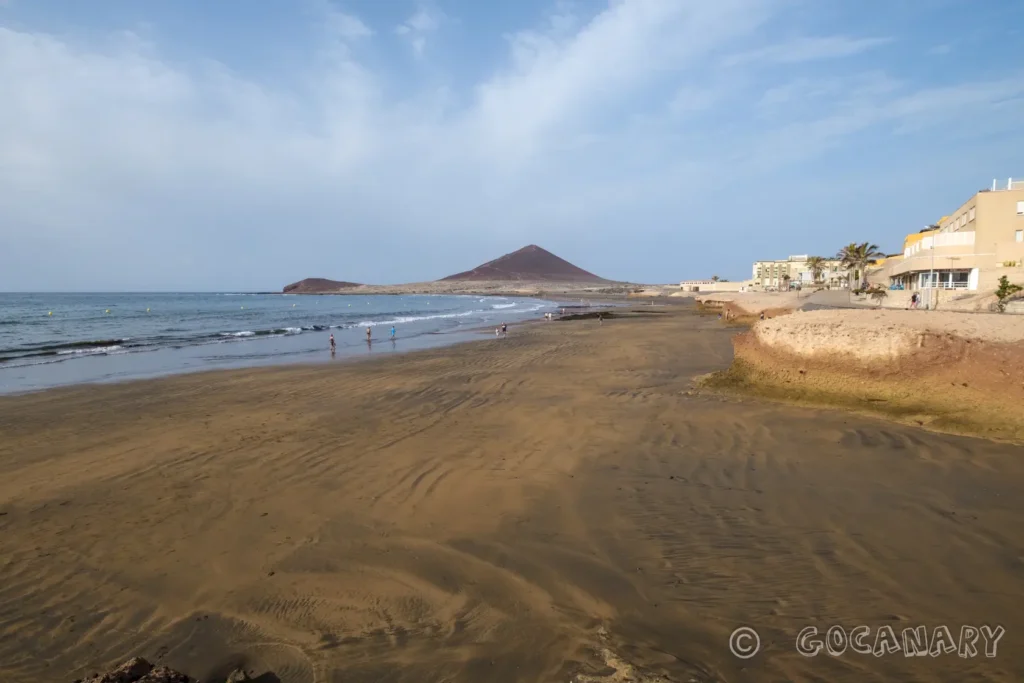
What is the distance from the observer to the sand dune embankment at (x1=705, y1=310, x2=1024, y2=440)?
312 inches

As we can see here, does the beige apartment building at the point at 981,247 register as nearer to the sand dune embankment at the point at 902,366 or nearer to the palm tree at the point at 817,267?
the sand dune embankment at the point at 902,366

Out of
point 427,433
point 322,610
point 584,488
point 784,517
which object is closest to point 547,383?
point 427,433

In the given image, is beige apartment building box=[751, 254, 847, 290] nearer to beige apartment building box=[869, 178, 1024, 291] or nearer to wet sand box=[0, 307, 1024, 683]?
beige apartment building box=[869, 178, 1024, 291]

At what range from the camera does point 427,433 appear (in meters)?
9.23

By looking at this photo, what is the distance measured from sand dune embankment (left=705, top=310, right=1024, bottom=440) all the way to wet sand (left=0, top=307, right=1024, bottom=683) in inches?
31.3

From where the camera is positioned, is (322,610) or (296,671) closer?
(296,671)

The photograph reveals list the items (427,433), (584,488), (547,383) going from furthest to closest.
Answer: (547,383), (427,433), (584,488)

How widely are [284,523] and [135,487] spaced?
9.48 ft

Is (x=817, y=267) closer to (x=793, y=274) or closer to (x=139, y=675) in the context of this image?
(x=793, y=274)

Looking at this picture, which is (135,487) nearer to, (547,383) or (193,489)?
(193,489)

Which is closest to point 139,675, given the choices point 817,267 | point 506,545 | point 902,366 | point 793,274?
point 506,545

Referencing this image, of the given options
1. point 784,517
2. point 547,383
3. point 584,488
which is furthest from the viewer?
point 547,383

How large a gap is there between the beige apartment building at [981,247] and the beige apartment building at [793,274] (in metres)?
41.6

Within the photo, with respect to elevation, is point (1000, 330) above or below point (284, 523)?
above
